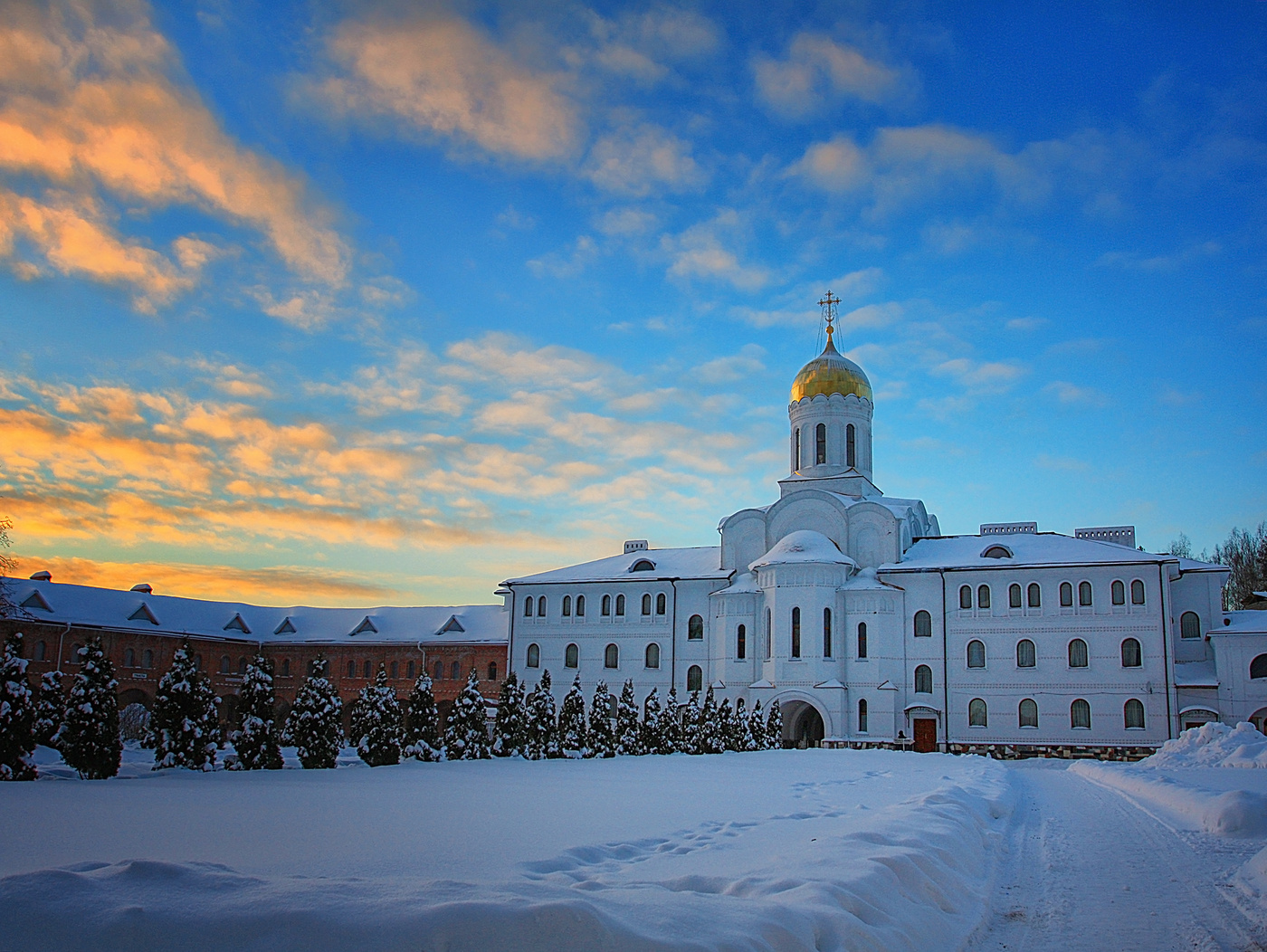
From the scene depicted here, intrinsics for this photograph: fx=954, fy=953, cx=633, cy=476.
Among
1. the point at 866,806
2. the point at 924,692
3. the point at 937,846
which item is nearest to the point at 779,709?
the point at 924,692

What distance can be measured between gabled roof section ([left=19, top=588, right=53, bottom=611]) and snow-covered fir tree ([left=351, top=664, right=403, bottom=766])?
90.0ft

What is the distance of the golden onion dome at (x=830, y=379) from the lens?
154ft

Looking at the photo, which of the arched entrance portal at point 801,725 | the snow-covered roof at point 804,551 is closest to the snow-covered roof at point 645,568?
the snow-covered roof at point 804,551

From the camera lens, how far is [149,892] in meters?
4.21

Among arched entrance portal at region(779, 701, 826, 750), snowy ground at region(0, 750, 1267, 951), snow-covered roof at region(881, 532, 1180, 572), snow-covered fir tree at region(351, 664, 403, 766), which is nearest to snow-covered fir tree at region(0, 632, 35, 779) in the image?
snowy ground at region(0, 750, 1267, 951)

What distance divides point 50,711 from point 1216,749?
1079 inches

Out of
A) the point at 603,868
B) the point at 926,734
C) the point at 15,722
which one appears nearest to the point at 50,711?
the point at 15,722

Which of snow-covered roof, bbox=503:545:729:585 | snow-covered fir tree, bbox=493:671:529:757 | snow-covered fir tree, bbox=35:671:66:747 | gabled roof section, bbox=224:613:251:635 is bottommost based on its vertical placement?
snow-covered fir tree, bbox=493:671:529:757

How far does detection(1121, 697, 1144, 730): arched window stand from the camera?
118 ft

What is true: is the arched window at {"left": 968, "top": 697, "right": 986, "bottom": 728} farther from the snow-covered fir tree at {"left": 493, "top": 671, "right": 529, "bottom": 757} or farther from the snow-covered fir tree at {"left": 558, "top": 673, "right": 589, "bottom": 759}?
the snow-covered fir tree at {"left": 493, "top": 671, "right": 529, "bottom": 757}

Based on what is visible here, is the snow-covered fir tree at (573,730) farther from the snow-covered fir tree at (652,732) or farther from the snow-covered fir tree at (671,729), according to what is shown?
the snow-covered fir tree at (671,729)

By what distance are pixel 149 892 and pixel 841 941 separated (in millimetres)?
3516

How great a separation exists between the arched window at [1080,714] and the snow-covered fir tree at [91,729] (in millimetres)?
33209

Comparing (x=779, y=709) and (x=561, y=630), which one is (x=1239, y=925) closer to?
(x=779, y=709)
